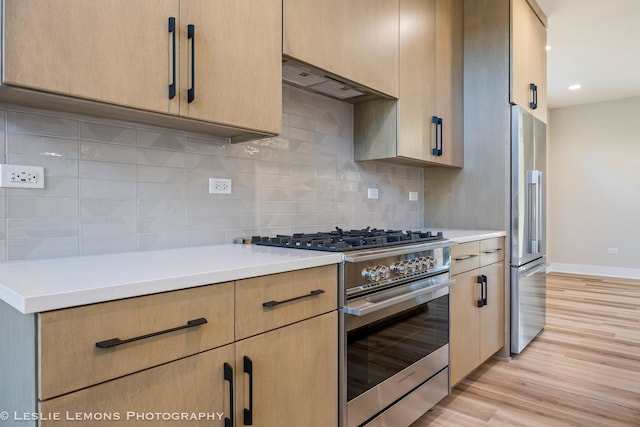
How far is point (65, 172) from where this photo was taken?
1.42m

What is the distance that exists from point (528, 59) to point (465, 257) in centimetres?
188

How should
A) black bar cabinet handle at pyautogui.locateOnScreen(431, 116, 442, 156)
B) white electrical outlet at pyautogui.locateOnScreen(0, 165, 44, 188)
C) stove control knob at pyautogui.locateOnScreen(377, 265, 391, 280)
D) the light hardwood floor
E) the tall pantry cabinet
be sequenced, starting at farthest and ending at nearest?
the tall pantry cabinet
black bar cabinet handle at pyautogui.locateOnScreen(431, 116, 442, 156)
the light hardwood floor
stove control knob at pyautogui.locateOnScreen(377, 265, 391, 280)
white electrical outlet at pyautogui.locateOnScreen(0, 165, 44, 188)

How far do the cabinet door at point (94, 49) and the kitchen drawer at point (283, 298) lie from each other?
2.18 ft

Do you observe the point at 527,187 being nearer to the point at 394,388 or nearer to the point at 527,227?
the point at 527,227

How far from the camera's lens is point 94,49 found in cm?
116

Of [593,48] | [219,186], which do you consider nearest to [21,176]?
[219,186]

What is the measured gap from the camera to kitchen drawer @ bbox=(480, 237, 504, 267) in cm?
265

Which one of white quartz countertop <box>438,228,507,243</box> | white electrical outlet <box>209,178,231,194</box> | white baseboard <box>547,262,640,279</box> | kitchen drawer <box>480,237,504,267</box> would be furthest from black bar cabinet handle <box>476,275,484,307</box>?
white baseboard <box>547,262,640,279</box>

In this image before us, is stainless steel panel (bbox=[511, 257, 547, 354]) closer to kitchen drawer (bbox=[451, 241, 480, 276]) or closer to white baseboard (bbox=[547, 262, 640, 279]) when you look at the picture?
kitchen drawer (bbox=[451, 241, 480, 276])

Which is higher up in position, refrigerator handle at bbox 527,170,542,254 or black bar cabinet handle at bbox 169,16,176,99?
black bar cabinet handle at bbox 169,16,176,99

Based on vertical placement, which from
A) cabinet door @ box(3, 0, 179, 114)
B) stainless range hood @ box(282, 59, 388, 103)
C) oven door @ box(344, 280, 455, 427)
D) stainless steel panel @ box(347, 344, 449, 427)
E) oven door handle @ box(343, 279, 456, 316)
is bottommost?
stainless steel panel @ box(347, 344, 449, 427)

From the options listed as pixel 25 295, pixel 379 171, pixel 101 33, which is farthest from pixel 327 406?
pixel 379 171

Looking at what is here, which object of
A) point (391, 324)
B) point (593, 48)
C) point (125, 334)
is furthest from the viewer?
point (593, 48)

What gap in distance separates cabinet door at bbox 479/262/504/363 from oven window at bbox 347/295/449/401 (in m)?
0.61
